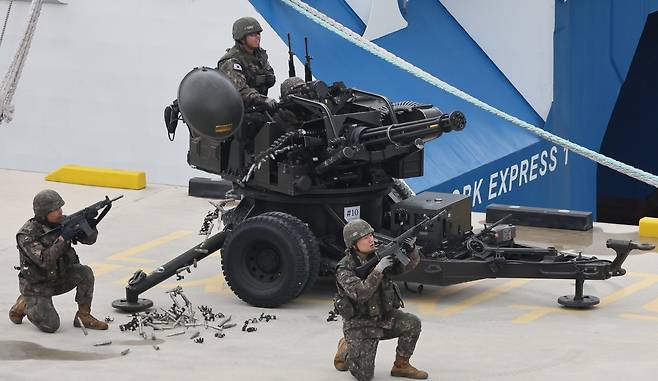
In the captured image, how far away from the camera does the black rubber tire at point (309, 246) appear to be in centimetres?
1095

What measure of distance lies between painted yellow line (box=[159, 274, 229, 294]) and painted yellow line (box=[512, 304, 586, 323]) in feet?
7.55

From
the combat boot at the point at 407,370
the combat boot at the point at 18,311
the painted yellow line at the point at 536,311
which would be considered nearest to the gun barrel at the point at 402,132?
the painted yellow line at the point at 536,311

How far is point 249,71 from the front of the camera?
11766 mm

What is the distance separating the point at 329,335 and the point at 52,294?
6.31 ft

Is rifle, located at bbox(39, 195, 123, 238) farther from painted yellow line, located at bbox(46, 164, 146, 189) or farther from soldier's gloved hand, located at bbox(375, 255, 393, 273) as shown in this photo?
painted yellow line, located at bbox(46, 164, 146, 189)

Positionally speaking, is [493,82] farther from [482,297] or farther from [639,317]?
[639,317]

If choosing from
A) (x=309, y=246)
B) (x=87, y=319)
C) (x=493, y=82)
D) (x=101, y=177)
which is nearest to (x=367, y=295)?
(x=309, y=246)

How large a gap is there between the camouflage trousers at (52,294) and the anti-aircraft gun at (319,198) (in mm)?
657

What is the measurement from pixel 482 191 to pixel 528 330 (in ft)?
17.9

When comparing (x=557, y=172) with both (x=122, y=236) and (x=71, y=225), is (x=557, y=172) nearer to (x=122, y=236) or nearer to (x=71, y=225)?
(x=122, y=236)

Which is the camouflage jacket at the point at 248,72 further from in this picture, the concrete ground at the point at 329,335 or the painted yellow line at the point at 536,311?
the painted yellow line at the point at 536,311

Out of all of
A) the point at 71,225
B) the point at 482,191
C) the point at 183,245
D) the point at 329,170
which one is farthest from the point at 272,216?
the point at 482,191

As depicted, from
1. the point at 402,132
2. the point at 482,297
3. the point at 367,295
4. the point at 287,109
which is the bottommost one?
the point at 482,297

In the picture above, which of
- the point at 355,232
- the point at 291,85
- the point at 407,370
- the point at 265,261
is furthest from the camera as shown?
the point at 291,85
